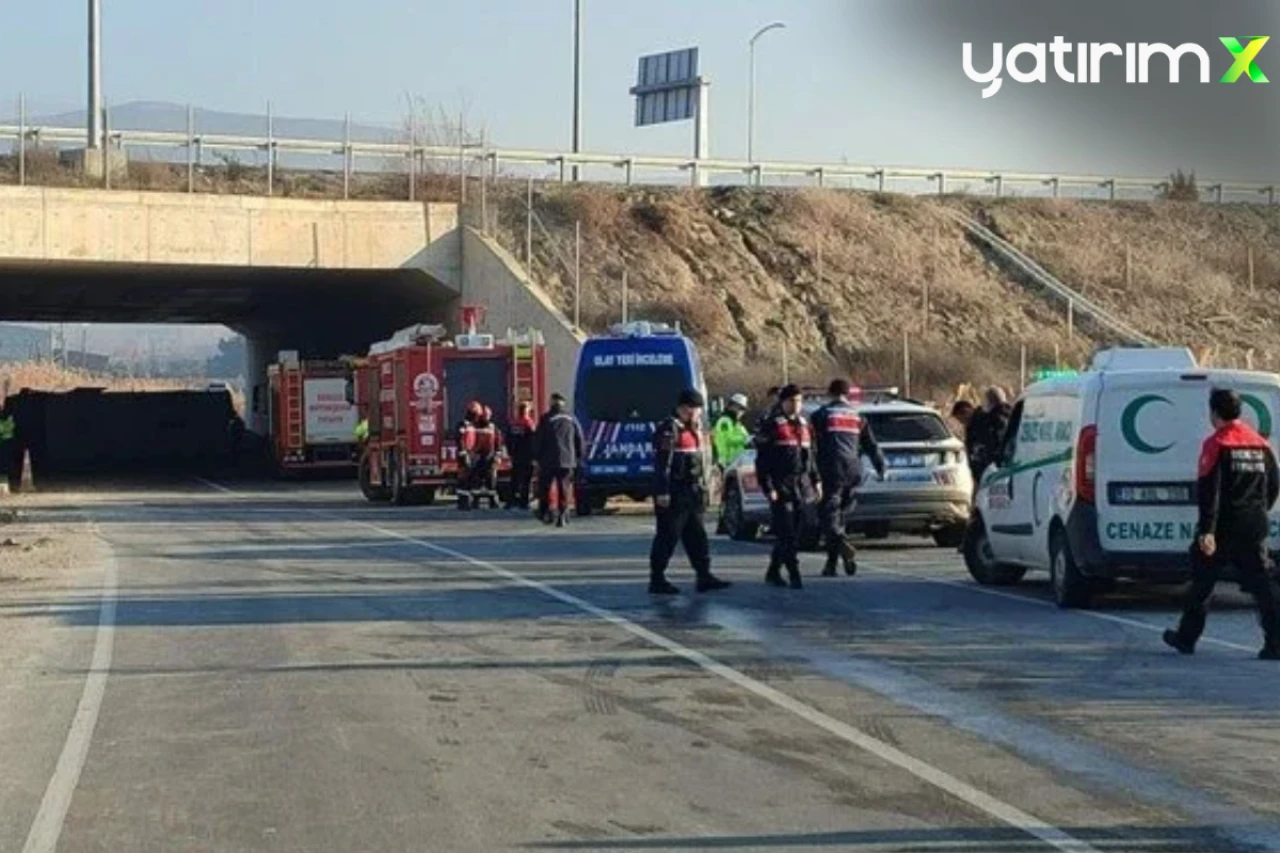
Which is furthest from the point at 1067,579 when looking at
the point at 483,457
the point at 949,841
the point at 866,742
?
the point at 483,457

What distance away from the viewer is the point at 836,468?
20.8 meters

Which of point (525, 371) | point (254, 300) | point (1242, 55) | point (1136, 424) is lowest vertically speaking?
point (1136, 424)

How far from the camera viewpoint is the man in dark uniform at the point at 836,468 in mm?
20781

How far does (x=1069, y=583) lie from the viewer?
17484 millimetres

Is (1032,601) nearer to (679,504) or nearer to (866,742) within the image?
(679,504)

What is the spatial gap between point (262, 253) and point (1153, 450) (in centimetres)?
3415

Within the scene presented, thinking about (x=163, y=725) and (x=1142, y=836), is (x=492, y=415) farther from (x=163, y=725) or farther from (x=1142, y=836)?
(x=1142, y=836)

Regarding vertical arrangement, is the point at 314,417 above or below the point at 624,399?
below

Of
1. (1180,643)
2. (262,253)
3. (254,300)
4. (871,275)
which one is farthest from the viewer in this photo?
(254,300)

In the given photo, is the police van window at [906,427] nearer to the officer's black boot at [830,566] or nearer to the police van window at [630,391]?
the officer's black boot at [830,566]

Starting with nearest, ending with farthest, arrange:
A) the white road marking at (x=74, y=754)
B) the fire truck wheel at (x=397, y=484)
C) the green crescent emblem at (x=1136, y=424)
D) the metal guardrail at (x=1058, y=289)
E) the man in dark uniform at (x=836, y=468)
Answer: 1. the white road marking at (x=74, y=754)
2. the green crescent emblem at (x=1136, y=424)
3. the man in dark uniform at (x=836, y=468)
4. the fire truck wheel at (x=397, y=484)
5. the metal guardrail at (x=1058, y=289)

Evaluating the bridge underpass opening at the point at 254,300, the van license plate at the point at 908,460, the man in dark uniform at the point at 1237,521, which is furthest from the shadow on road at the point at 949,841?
the bridge underpass opening at the point at 254,300

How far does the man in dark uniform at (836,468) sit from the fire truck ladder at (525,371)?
17.8m

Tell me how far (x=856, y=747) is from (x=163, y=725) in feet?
12.4
